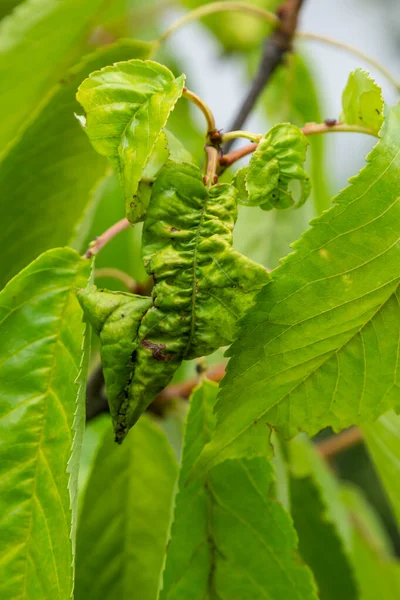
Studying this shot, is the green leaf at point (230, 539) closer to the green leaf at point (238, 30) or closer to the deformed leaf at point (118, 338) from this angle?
the deformed leaf at point (118, 338)

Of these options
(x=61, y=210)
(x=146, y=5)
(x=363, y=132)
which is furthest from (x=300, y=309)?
(x=146, y=5)

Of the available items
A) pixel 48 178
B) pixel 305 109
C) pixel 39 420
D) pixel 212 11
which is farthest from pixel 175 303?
pixel 305 109

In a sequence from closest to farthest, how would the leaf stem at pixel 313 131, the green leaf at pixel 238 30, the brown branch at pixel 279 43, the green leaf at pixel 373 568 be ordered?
1. the leaf stem at pixel 313 131
2. the brown branch at pixel 279 43
3. the green leaf at pixel 373 568
4. the green leaf at pixel 238 30

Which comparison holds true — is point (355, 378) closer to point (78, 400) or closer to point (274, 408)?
point (274, 408)

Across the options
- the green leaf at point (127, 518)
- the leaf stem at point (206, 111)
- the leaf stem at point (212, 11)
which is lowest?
the green leaf at point (127, 518)

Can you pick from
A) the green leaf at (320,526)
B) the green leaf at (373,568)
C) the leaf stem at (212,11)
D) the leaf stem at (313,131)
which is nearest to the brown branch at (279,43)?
the leaf stem at (212,11)

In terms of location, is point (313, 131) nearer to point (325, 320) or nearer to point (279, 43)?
point (325, 320)
